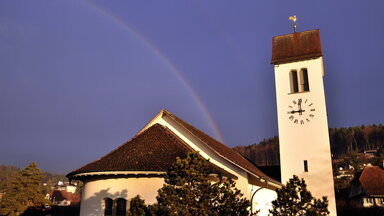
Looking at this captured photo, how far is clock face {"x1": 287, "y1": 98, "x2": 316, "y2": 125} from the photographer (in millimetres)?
26141

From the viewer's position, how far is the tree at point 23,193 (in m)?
37.0

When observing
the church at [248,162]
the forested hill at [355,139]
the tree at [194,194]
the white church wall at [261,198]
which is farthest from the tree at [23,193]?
the forested hill at [355,139]

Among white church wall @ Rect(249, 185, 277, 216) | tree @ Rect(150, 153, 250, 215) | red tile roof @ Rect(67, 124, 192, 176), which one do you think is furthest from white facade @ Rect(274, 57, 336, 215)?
tree @ Rect(150, 153, 250, 215)

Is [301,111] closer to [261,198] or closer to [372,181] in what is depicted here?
[261,198]

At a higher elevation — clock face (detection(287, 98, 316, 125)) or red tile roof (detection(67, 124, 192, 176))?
clock face (detection(287, 98, 316, 125))

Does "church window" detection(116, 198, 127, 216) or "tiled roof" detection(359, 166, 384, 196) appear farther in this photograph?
"tiled roof" detection(359, 166, 384, 196)

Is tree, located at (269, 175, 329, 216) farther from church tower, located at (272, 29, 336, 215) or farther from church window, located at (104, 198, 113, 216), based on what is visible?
church tower, located at (272, 29, 336, 215)

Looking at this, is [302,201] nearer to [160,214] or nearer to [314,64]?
[160,214]

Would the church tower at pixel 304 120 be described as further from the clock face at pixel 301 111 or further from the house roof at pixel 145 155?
the house roof at pixel 145 155

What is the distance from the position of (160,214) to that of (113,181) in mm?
8219

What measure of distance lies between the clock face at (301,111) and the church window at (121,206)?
14931 mm

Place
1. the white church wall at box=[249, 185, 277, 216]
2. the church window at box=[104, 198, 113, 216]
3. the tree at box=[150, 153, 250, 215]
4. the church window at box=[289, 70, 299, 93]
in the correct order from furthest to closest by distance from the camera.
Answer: the church window at box=[289, 70, 299, 93]
the white church wall at box=[249, 185, 277, 216]
the church window at box=[104, 198, 113, 216]
the tree at box=[150, 153, 250, 215]

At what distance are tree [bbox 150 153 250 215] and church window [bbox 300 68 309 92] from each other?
18816 millimetres

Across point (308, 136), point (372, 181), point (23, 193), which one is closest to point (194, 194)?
point (308, 136)
